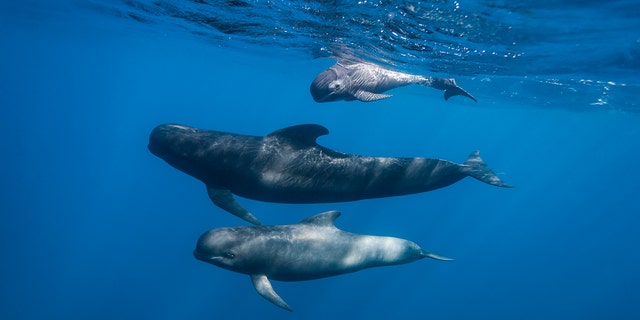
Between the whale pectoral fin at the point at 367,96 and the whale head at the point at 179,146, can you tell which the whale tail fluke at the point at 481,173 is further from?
the whale head at the point at 179,146

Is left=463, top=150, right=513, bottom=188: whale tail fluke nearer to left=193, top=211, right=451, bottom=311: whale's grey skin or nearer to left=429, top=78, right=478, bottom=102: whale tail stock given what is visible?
left=193, top=211, right=451, bottom=311: whale's grey skin

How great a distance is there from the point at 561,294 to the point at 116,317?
169ft

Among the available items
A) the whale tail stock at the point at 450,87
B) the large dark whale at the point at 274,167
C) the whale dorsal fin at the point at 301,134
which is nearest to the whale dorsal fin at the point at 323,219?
the large dark whale at the point at 274,167

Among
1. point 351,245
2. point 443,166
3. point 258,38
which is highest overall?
point 258,38

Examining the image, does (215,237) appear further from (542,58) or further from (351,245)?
(542,58)

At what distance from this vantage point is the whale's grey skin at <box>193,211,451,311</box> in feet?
24.6

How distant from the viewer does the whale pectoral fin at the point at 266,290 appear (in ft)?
24.5

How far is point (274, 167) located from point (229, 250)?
172cm

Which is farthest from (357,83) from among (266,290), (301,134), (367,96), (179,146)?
(266,290)

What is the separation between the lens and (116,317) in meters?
37.1

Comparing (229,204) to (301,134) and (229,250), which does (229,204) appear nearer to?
(229,250)

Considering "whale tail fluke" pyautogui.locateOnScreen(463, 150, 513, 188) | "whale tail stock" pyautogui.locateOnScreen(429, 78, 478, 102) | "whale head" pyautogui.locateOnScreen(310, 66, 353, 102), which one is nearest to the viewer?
"whale head" pyautogui.locateOnScreen(310, 66, 353, 102)

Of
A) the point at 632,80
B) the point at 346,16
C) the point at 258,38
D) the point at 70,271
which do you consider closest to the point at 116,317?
the point at 70,271

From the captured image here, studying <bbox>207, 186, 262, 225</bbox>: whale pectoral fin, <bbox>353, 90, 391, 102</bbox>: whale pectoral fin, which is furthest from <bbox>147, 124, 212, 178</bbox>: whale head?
<bbox>353, 90, 391, 102</bbox>: whale pectoral fin
